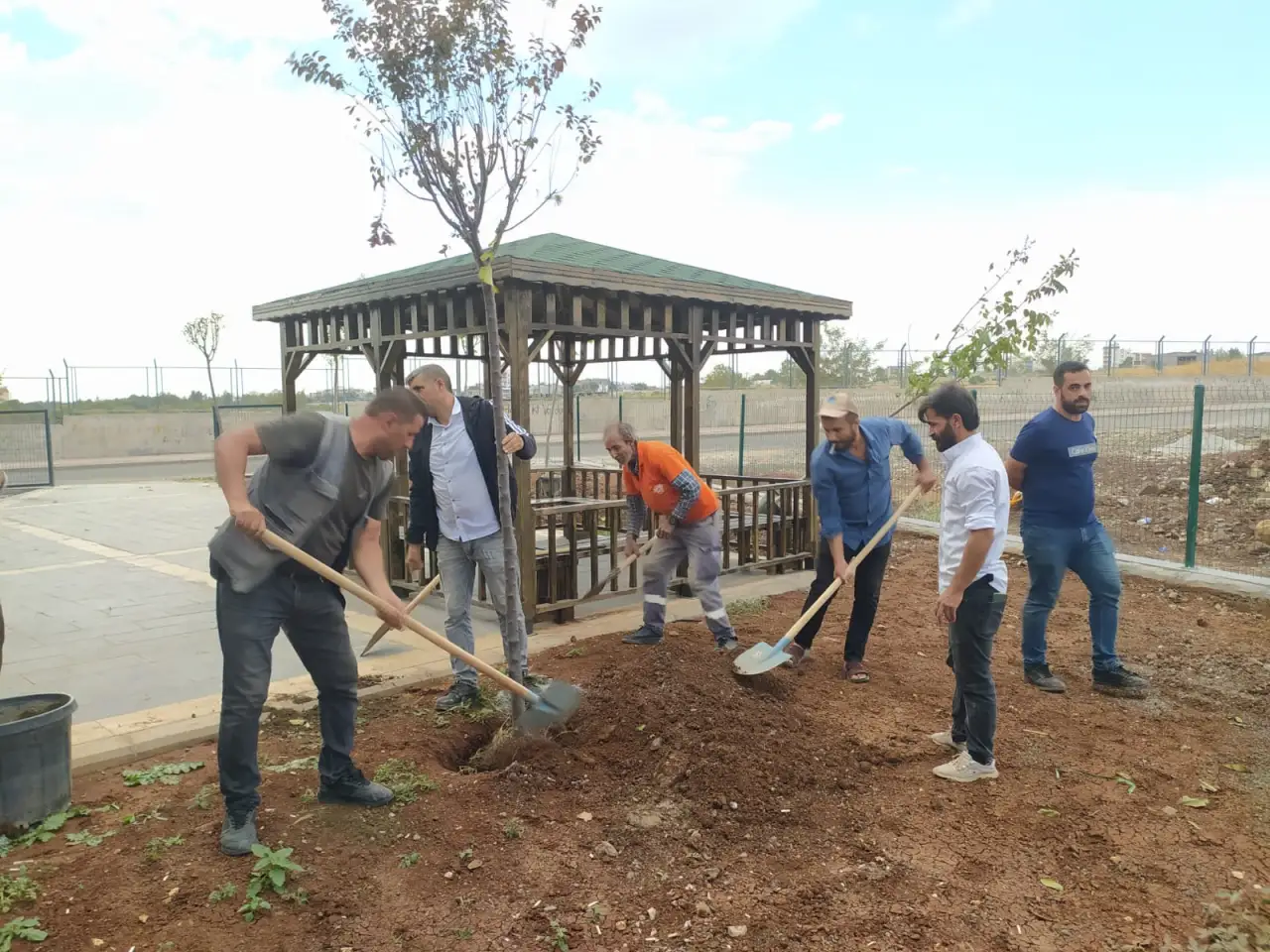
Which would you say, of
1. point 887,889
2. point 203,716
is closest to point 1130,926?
point 887,889

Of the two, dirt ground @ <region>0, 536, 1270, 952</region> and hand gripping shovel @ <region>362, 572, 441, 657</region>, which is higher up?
hand gripping shovel @ <region>362, 572, 441, 657</region>

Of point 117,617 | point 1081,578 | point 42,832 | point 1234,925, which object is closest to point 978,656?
point 1234,925

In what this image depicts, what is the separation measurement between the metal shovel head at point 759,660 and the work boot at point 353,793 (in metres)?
2.09

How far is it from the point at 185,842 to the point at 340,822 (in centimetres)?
53

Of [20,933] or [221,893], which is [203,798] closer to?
[221,893]

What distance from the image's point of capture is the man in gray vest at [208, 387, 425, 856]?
9.97 ft

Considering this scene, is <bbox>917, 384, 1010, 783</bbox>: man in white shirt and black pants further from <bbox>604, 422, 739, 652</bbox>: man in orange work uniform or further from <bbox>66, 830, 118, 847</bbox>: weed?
<bbox>66, 830, 118, 847</bbox>: weed

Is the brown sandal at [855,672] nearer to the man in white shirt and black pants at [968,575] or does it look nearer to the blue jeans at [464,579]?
the man in white shirt and black pants at [968,575]

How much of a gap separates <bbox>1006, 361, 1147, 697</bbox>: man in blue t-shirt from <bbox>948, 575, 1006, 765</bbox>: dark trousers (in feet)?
4.80

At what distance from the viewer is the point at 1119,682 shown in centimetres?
498

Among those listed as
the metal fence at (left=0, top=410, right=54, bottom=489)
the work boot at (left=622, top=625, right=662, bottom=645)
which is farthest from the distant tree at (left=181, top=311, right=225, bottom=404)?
the work boot at (left=622, top=625, right=662, bottom=645)

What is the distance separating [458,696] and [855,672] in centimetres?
233

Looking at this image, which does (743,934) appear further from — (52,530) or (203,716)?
(52,530)

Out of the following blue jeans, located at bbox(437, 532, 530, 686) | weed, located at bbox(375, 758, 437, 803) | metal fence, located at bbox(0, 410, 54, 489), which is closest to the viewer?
weed, located at bbox(375, 758, 437, 803)
